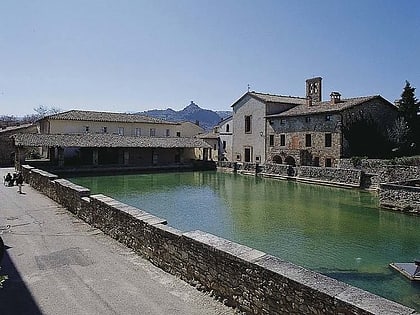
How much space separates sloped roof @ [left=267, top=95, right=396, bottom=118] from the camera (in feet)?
102

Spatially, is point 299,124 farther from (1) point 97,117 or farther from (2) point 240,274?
(2) point 240,274

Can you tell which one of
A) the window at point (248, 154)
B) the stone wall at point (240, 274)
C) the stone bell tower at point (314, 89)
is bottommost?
the stone wall at point (240, 274)

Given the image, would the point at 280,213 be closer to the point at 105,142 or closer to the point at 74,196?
the point at 74,196

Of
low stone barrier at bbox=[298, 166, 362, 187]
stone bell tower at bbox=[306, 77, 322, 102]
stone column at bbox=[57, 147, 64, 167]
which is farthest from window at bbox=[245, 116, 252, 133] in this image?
stone column at bbox=[57, 147, 64, 167]

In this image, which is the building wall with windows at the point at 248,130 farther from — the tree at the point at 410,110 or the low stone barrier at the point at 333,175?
the tree at the point at 410,110

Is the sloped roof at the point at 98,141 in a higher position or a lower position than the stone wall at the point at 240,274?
higher

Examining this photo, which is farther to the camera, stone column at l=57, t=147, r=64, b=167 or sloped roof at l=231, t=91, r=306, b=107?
sloped roof at l=231, t=91, r=306, b=107

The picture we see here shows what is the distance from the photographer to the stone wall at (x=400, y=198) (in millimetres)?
17219

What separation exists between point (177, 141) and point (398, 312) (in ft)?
129

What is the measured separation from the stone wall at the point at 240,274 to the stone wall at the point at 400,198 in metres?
14.4

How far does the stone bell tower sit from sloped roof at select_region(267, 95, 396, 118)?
1769mm

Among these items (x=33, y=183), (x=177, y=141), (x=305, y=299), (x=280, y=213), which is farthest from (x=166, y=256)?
(x=177, y=141)

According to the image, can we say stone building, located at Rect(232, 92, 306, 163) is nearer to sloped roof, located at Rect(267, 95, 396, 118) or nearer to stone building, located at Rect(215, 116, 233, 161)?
stone building, located at Rect(215, 116, 233, 161)

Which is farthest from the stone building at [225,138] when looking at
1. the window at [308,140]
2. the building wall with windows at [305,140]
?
the window at [308,140]
